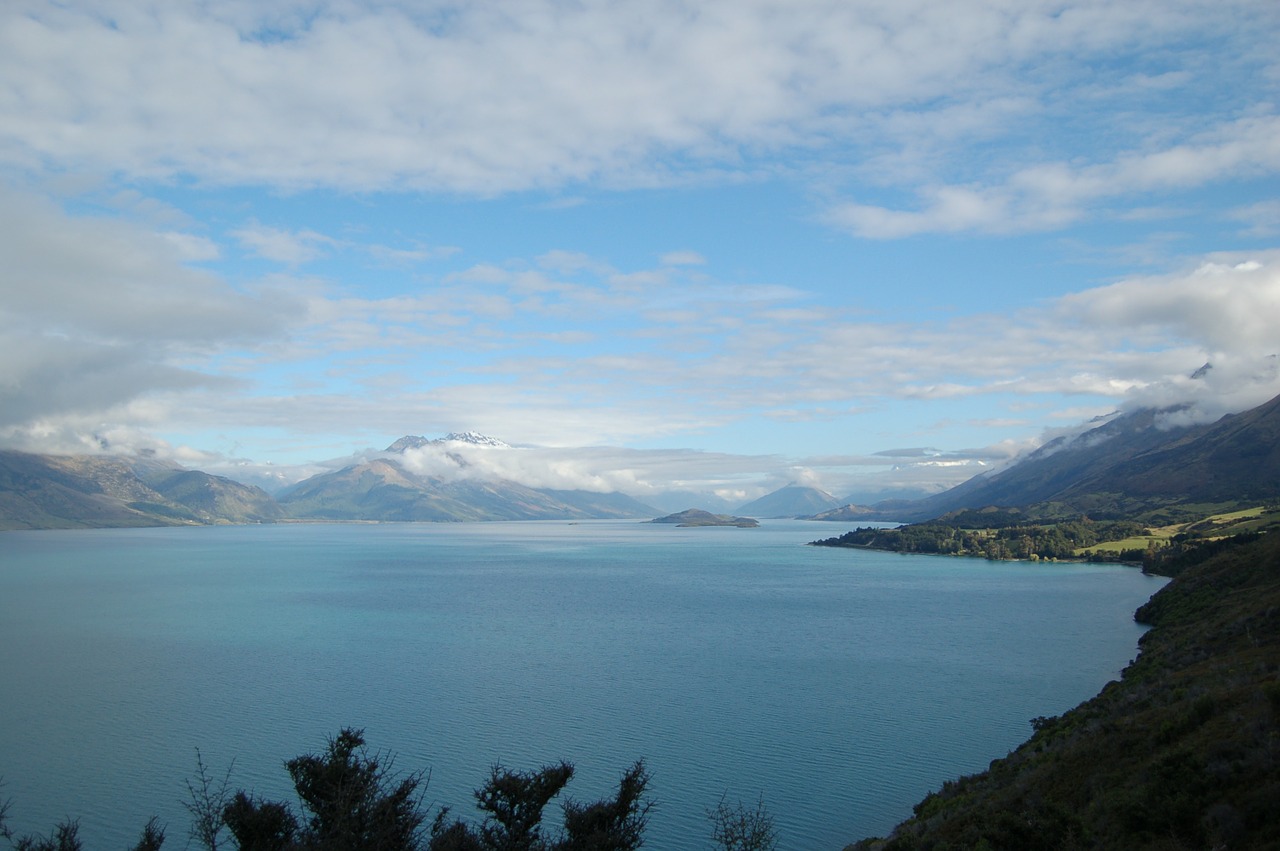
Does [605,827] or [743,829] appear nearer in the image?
[743,829]

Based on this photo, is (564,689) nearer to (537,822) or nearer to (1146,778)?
(537,822)

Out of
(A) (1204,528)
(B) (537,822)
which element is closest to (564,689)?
(B) (537,822)

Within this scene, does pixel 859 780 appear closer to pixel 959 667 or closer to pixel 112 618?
pixel 959 667

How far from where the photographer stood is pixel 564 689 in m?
54.5

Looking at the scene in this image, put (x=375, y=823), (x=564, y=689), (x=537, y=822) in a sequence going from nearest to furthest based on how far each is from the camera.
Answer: (x=375, y=823)
(x=537, y=822)
(x=564, y=689)

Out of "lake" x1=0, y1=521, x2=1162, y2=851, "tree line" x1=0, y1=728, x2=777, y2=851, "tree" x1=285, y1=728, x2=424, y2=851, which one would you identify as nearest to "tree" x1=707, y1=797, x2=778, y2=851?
"tree line" x1=0, y1=728, x2=777, y2=851

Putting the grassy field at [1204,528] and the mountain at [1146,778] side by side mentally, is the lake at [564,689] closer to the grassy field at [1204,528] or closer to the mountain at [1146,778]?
the mountain at [1146,778]

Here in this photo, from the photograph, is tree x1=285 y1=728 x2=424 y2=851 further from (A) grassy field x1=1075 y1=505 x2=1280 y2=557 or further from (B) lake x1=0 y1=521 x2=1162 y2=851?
(A) grassy field x1=1075 y1=505 x2=1280 y2=557

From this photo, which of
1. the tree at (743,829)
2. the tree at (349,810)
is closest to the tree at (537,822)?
the tree at (349,810)

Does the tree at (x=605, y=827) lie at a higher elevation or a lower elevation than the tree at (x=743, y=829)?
higher

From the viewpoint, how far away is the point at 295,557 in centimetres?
19875

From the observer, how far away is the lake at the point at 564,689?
37.1 metres

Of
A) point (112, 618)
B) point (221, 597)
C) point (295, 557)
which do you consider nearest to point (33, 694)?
point (112, 618)

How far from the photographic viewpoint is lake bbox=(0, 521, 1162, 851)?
37.1 metres
